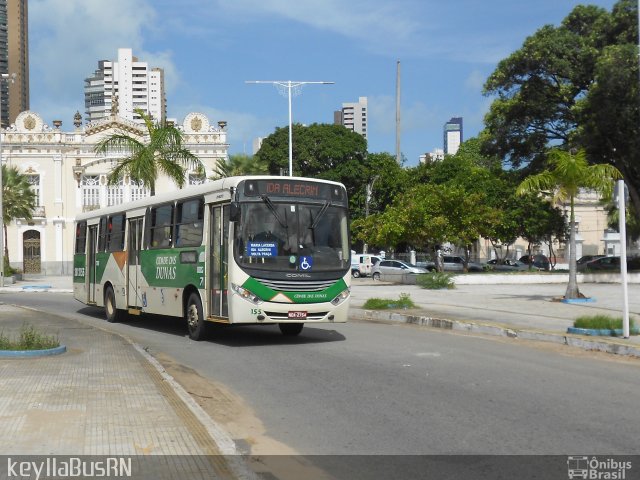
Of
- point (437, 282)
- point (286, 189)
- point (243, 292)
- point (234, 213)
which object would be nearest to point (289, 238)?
point (286, 189)

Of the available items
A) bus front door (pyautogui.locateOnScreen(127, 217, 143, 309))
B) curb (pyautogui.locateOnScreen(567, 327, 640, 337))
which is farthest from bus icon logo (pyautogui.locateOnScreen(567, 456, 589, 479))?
bus front door (pyautogui.locateOnScreen(127, 217, 143, 309))

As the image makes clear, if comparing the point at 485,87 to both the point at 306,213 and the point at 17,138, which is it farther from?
the point at 17,138

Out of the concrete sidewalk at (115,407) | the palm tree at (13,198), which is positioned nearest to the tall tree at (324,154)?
the palm tree at (13,198)

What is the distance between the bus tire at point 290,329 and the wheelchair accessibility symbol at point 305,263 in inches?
103

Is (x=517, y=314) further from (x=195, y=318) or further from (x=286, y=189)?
(x=195, y=318)

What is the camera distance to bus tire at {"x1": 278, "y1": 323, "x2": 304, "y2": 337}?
17219mm

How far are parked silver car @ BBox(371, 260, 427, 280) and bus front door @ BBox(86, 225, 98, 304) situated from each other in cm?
2616

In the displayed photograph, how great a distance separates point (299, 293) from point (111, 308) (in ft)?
29.6

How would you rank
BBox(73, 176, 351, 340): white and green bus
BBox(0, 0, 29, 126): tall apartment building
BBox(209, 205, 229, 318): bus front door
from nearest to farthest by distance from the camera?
BBox(73, 176, 351, 340): white and green bus < BBox(209, 205, 229, 318): bus front door < BBox(0, 0, 29, 126): tall apartment building

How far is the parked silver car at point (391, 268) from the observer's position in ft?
159

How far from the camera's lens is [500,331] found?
16.8m

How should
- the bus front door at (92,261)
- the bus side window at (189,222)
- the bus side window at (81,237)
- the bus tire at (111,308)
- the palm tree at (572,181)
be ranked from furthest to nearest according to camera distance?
the bus side window at (81,237) < the palm tree at (572,181) < the bus front door at (92,261) < the bus tire at (111,308) < the bus side window at (189,222)

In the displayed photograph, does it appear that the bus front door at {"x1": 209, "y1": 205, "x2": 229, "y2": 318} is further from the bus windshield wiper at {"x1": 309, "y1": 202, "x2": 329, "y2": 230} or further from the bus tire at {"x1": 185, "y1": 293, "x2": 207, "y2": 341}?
the bus windshield wiper at {"x1": 309, "y1": 202, "x2": 329, "y2": 230}

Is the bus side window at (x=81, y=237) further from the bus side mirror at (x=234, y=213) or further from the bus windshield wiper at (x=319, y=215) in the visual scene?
the bus windshield wiper at (x=319, y=215)
